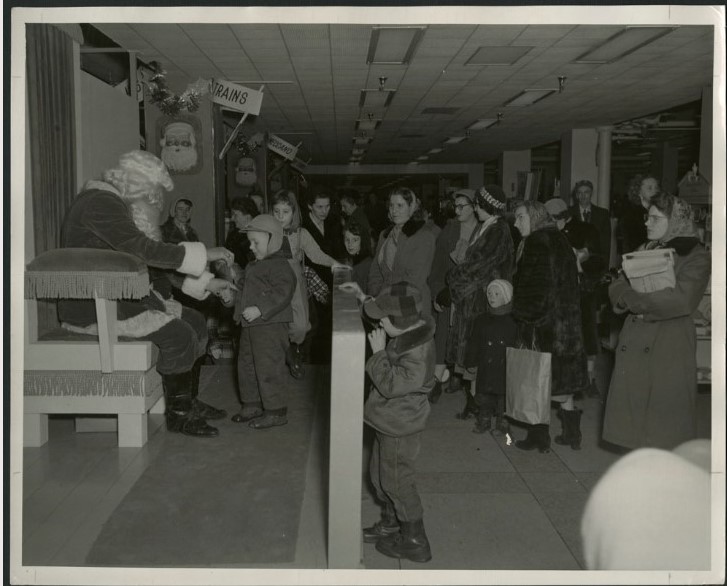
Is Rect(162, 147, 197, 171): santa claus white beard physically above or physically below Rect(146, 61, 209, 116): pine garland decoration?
Answer: below

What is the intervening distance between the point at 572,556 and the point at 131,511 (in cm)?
201

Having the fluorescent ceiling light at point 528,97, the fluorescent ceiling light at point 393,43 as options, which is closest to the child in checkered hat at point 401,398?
the fluorescent ceiling light at point 393,43

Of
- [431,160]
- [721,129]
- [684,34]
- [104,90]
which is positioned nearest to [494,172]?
[431,160]

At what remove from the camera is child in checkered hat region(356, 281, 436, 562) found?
9.27 feet

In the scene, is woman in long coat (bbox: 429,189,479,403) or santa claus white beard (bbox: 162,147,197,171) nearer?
woman in long coat (bbox: 429,189,479,403)

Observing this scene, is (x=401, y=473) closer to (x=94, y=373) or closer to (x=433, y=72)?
(x=94, y=373)

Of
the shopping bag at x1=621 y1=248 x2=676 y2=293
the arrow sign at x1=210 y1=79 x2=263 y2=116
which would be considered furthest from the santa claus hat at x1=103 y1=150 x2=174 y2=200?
the arrow sign at x1=210 y1=79 x2=263 y2=116

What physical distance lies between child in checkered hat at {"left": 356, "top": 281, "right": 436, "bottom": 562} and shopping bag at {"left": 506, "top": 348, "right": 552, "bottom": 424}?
1.34 meters

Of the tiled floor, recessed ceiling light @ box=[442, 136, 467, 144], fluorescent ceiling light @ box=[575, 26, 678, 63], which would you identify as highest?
recessed ceiling light @ box=[442, 136, 467, 144]

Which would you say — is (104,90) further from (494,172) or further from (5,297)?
(494,172)

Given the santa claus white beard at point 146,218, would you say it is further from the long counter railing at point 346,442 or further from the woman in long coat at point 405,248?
the long counter railing at point 346,442

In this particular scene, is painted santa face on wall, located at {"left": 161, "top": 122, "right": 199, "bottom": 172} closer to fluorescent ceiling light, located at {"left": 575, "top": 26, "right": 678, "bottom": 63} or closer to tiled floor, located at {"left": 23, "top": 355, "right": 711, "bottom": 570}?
tiled floor, located at {"left": 23, "top": 355, "right": 711, "bottom": 570}

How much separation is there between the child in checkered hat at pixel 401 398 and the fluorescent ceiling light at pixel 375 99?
6.66 m

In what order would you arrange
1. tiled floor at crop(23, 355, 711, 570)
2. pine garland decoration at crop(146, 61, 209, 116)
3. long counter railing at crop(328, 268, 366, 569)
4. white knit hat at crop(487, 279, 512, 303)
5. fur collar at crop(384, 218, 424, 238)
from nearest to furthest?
long counter railing at crop(328, 268, 366, 569) → tiled floor at crop(23, 355, 711, 570) → white knit hat at crop(487, 279, 512, 303) → fur collar at crop(384, 218, 424, 238) → pine garland decoration at crop(146, 61, 209, 116)
